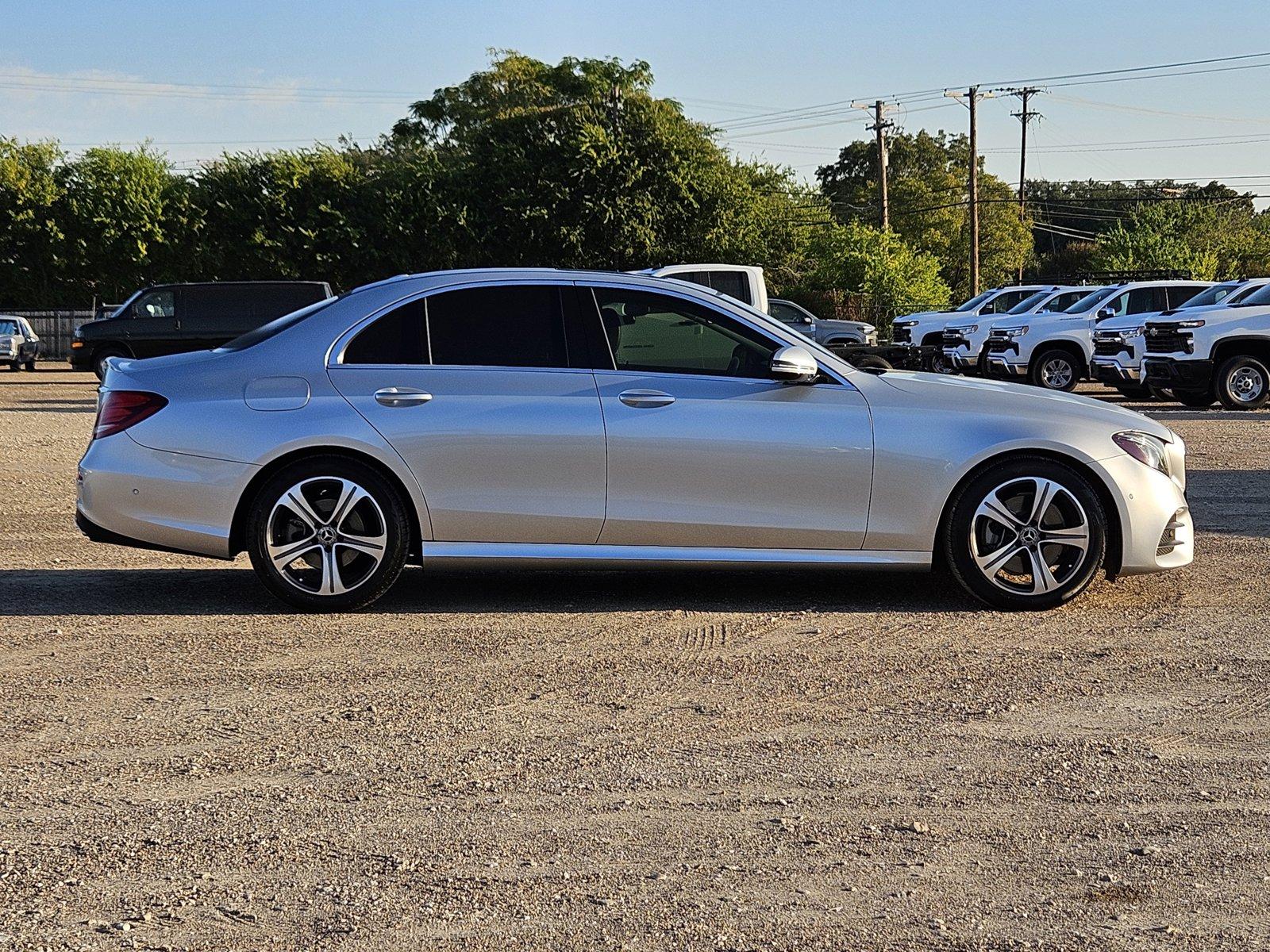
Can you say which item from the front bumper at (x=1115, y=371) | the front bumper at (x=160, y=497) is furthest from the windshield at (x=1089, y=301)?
the front bumper at (x=160, y=497)

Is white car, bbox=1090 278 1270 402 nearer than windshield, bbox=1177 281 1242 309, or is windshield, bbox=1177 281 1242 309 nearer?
white car, bbox=1090 278 1270 402

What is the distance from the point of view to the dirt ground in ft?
11.9

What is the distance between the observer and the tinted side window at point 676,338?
24.0 feet

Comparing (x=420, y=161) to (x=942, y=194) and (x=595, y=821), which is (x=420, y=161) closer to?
(x=595, y=821)

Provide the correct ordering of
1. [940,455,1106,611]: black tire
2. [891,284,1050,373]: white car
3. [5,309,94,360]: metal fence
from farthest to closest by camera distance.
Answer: [5,309,94,360]: metal fence < [891,284,1050,373]: white car < [940,455,1106,611]: black tire

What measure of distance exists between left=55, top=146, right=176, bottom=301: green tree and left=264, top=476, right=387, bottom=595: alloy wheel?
48079 millimetres

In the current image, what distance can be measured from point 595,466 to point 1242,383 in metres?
18.0

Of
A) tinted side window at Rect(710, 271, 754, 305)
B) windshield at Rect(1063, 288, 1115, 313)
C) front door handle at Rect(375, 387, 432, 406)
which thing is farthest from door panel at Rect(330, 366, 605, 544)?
windshield at Rect(1063, 288, 1115, 313)

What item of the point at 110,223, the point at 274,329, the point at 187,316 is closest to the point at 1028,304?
the point at 187,316

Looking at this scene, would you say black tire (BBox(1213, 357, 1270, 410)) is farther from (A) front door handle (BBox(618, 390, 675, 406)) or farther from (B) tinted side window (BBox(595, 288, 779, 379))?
(A) front door handle (BBox(618, 390, 675, 406))

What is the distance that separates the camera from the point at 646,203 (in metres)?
51.9

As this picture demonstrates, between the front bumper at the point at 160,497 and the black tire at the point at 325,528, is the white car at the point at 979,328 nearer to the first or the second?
the black tire at the point at 325,528

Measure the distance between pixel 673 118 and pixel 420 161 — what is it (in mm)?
8955

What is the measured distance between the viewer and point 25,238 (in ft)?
176
